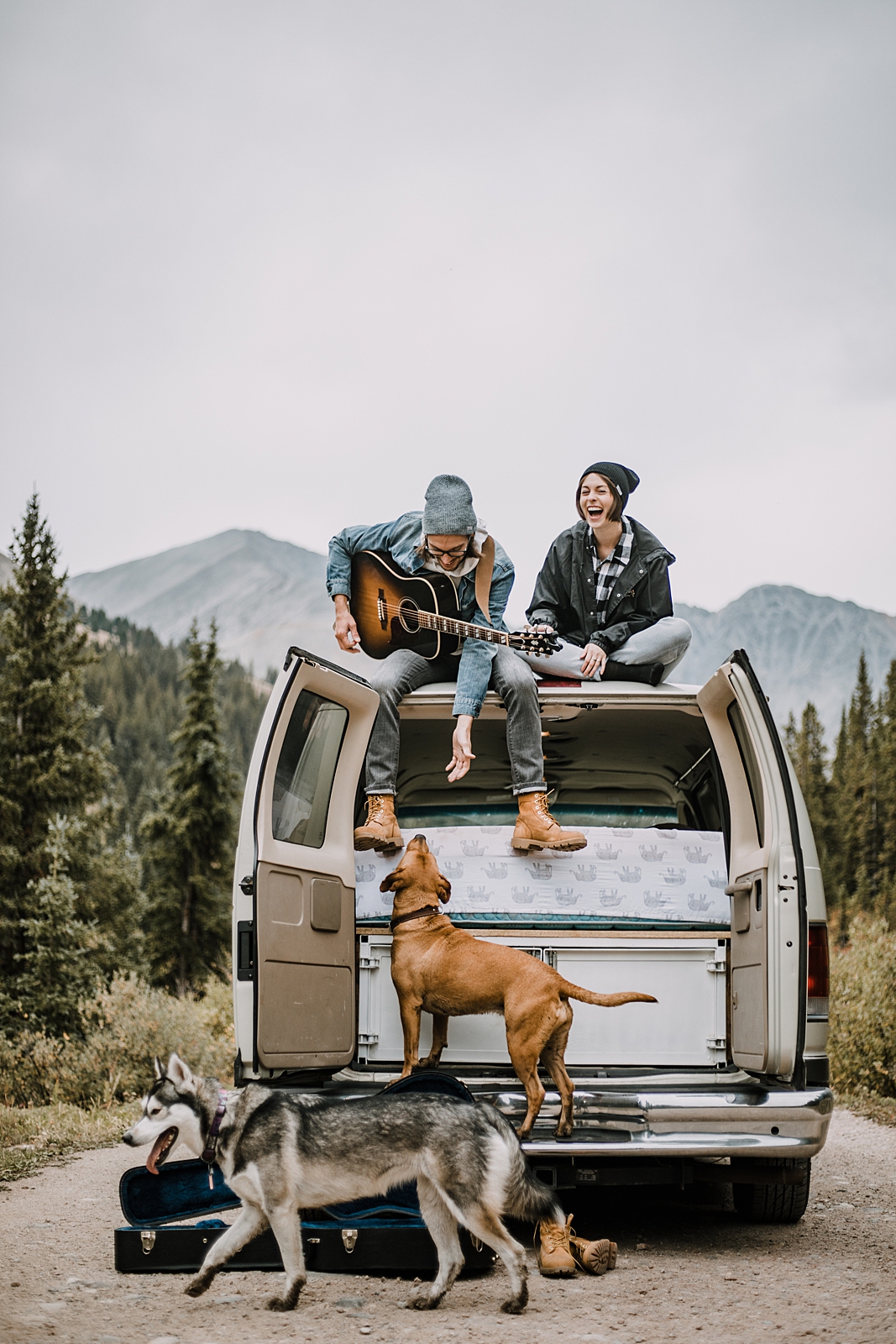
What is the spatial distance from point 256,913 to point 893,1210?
354 cm

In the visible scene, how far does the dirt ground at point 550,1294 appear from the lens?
3402mm

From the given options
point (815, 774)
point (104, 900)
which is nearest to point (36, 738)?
point (104, 900)

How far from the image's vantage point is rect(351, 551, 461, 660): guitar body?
18.1 feet

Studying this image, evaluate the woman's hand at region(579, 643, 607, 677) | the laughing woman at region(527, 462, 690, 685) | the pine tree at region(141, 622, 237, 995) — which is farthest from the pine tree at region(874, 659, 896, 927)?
the woman's hand at region(579, 643, 607, 677)

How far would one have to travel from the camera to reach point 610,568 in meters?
6.16

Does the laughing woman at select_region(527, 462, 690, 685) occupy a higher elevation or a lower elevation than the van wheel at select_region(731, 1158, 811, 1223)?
higher

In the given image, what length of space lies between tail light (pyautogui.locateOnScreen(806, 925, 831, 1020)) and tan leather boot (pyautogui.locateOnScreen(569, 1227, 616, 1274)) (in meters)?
1.13

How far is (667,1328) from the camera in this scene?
3441mm

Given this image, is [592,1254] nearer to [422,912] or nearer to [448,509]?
[422,912]

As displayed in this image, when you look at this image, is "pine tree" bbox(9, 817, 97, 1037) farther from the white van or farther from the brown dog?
the brown dog

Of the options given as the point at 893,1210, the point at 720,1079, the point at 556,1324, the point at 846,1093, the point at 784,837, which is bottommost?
the point at 846,1093

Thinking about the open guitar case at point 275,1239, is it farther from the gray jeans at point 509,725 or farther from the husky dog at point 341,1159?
the gray jeans at point 509,725

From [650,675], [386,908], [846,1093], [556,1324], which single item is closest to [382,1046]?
[386,908]

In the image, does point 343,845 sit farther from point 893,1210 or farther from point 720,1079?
point 893,1210
